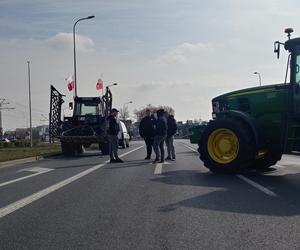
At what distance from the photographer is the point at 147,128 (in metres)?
18.8

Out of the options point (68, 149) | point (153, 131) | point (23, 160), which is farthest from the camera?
point (68, 149)

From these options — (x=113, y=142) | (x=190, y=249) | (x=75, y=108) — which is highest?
(x=75, y=108)

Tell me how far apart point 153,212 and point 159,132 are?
9.98 m

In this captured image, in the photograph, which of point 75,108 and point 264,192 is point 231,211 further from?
point 75,108

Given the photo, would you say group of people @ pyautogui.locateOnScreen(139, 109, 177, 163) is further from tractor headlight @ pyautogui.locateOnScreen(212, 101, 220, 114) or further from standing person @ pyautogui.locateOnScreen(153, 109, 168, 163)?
tractor headlight @ pyautogui.locateOnScreen(212, 101, 220, 114)

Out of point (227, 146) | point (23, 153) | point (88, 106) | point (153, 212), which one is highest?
point (88, 106)

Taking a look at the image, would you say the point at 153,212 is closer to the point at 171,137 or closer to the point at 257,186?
the point at 257,186

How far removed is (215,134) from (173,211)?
5758 millimetres

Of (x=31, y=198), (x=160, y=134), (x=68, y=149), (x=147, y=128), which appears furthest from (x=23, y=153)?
(x=31, y=198)

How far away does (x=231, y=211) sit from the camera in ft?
24.7

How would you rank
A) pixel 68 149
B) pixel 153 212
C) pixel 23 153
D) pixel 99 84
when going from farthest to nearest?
pixel 99 84 → pixel 23 153 → pixel 68 149 → pixel 153 212

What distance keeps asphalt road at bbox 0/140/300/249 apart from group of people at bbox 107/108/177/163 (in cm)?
522

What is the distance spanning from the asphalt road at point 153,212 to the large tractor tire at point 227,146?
0.47 meters

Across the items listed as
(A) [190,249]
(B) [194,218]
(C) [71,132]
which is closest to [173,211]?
(B) [194,218]
